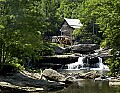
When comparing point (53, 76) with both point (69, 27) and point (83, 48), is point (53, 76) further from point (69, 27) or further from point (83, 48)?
point (69, 27)

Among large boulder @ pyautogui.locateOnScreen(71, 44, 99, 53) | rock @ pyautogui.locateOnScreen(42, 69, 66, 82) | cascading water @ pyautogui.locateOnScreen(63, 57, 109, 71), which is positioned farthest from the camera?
large boulder @ pyautogui.locateOnScreen(71, 44, 99, 53)

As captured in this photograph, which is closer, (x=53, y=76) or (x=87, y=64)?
(x=53, y=76)

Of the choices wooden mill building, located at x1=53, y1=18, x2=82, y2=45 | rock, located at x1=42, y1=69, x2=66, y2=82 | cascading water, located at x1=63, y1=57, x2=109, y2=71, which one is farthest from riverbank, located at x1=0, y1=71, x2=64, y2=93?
wooden mill building, located at x1=53, y1=18, x2=82, y2=45

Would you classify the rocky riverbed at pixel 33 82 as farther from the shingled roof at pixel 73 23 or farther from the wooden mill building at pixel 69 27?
the shingled roof at pixel 73 23

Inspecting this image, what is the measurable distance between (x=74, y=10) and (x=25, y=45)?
71.6 meters

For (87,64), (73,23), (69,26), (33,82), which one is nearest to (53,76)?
(33,82)

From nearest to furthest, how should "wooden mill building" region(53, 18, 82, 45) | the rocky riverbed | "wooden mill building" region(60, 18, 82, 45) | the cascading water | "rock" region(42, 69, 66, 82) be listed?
the rocky riverbed, "rock" region(42, 69, 66, 82), the cascading water, "wooden mill building" region(53, 18, 82, 45), "wooden mill building" region(60, 18, 82, 45)

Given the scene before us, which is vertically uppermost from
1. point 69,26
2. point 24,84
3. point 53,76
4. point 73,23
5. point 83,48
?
point 73,23

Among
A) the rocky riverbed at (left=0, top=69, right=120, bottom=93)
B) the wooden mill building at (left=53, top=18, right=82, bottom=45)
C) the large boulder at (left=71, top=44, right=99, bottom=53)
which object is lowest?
the rocky riverbed at (left=0, top=69, right=120, bottom=93)

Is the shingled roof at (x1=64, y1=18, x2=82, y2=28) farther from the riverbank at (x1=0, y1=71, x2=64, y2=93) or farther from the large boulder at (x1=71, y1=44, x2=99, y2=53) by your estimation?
the riverbank at (x1=0, y1=71, x2=64, y2=93)

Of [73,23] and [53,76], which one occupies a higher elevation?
[73,23]

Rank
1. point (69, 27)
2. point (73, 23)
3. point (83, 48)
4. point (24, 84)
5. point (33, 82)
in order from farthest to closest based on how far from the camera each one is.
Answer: point (73, 23), point (69, 27), point (83, 48), point (33, 82), point (24, 84)

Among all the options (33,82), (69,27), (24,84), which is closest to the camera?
(24,84)

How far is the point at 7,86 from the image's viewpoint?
2183 centimetres
